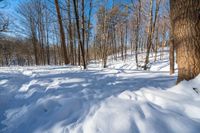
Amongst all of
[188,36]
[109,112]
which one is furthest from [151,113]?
[188,36]

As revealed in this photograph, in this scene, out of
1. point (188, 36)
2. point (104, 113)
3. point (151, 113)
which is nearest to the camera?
point (151, 113)

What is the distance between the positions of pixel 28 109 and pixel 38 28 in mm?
25816

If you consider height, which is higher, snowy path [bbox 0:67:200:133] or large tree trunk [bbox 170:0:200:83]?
large tree trunk [bbox 170:0:200:83]

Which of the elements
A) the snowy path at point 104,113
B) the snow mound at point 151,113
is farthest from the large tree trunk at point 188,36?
the snowy path at point 104,113

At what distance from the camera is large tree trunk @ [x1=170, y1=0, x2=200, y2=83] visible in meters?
2.72

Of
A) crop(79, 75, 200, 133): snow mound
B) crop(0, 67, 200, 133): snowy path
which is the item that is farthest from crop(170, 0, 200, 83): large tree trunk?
crop(0, 67, 200, 133): snowy path

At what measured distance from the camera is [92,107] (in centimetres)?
254

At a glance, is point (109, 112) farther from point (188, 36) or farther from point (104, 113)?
point (188, 36)

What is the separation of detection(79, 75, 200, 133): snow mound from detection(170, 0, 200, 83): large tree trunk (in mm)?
195

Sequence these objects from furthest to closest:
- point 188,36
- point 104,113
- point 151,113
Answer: point 188,36
point 104,113
point 151,113

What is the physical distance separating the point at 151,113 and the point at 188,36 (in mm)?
1463

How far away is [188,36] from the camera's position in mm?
2771

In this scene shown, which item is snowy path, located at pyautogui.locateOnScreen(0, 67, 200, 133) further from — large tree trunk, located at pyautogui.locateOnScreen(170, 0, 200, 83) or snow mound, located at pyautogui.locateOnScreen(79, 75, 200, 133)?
large tree trunk, located at pyautogui.locateOnScreen(170, 0, 200, 83)

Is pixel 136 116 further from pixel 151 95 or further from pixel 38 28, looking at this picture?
pixel 38 28
